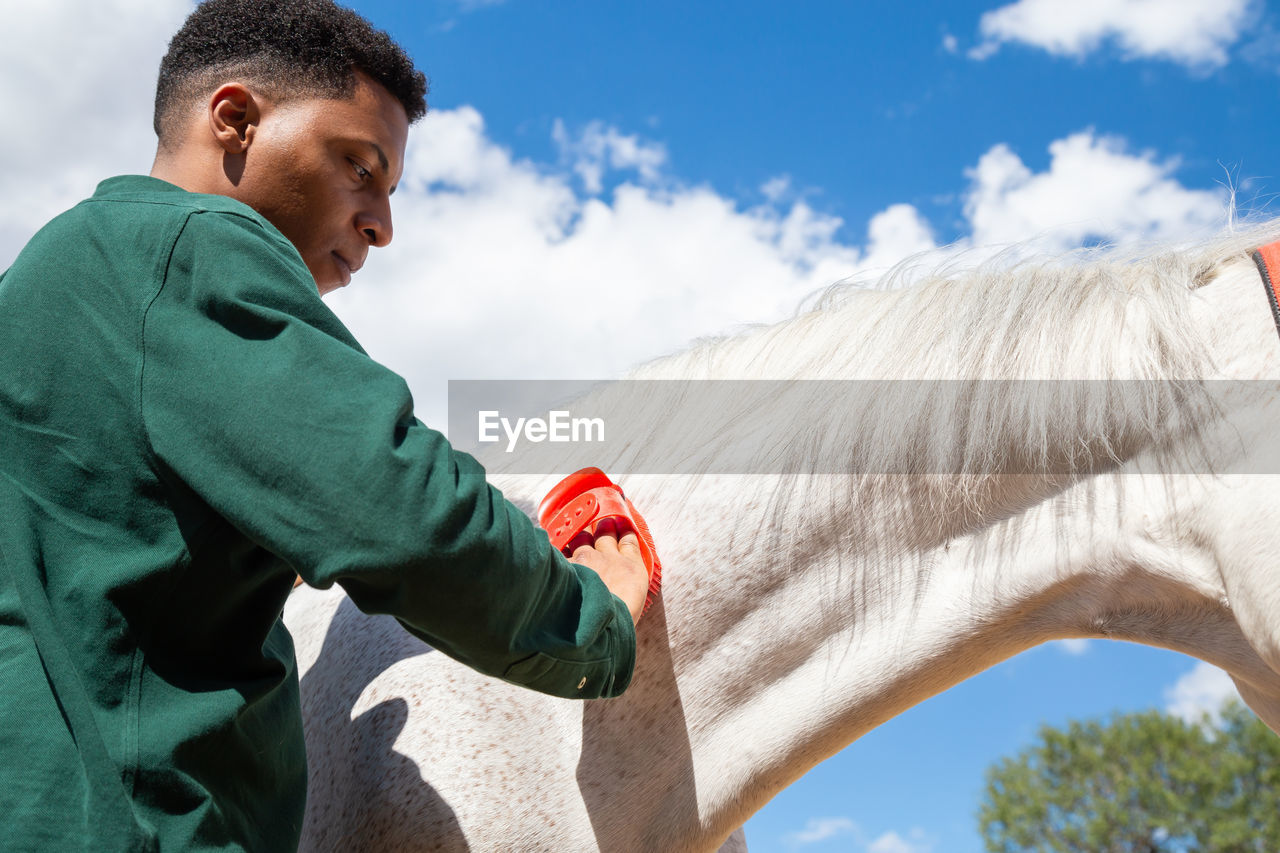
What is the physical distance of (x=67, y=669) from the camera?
38.4 inches

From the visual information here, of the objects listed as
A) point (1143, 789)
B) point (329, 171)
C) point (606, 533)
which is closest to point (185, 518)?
point (329, 171)

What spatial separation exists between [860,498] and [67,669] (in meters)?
1.21

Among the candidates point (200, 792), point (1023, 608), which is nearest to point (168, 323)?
point (200, 792)

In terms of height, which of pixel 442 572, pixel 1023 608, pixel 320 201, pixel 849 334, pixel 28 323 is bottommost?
pixel 442 572

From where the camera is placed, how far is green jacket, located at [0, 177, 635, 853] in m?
0.96

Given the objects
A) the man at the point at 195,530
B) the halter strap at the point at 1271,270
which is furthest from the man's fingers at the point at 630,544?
the halter strap at the point at 1271,270

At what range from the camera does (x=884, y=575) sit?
5.48 feet

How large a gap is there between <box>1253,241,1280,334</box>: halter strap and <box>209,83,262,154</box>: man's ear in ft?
5.32

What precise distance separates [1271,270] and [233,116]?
1.66 meters

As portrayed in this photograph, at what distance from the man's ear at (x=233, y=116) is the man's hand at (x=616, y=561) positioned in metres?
0.84

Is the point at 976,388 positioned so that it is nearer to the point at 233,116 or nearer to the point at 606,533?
the point at 606,533

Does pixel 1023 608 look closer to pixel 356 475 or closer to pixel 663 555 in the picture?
pixel 663 555

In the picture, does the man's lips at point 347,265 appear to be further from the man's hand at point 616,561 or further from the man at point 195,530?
the man's hand at point 616,561

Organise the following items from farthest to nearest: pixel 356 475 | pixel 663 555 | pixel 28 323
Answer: pixel 663 555
pixel 28 323
pixel 356 475
